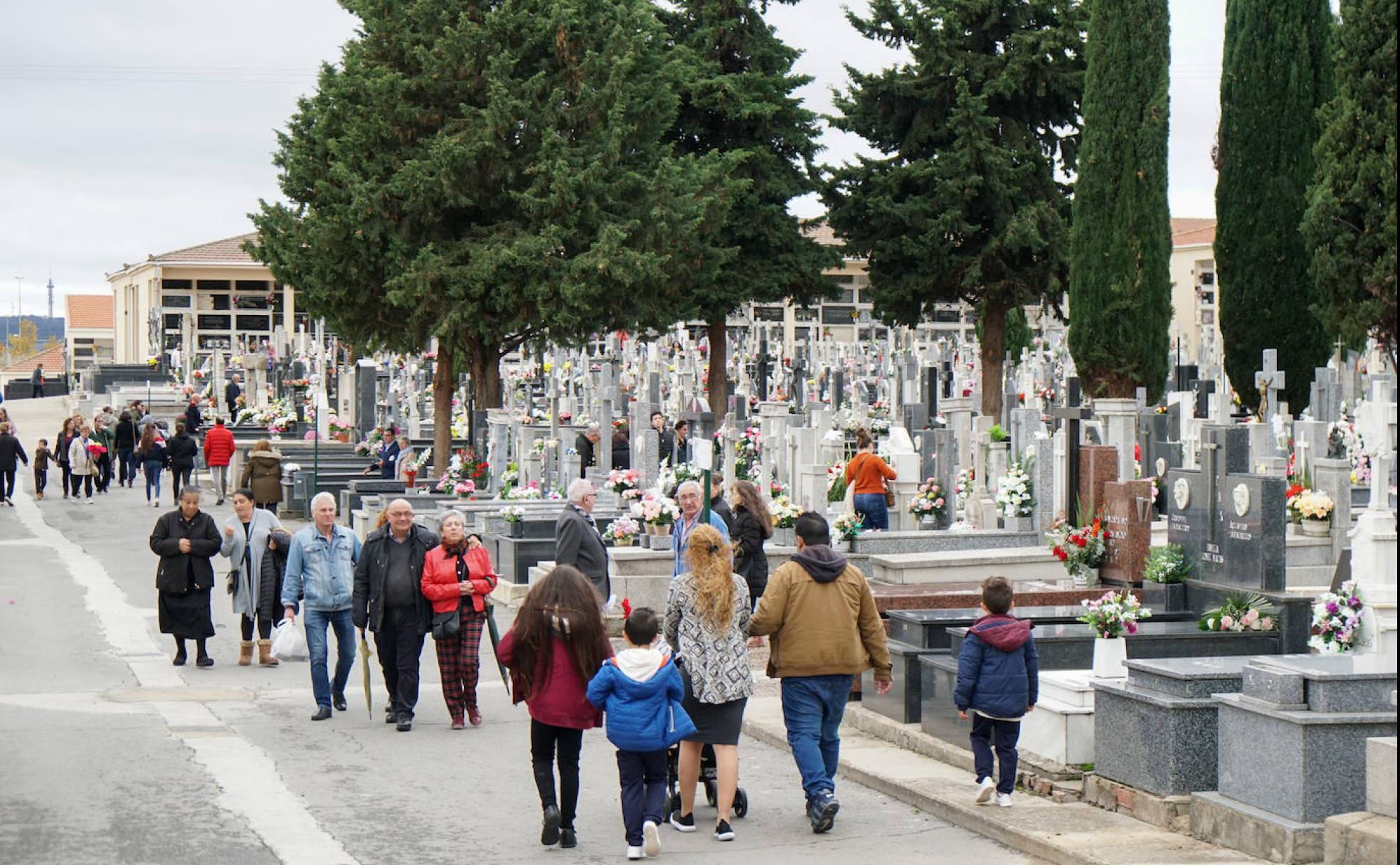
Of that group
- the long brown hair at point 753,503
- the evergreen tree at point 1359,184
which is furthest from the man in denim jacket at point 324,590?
the evergreen tree at point 1359,184

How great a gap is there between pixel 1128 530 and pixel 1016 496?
4.90 meters

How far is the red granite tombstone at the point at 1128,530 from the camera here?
1405cm

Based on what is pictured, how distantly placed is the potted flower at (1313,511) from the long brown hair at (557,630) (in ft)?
36.6

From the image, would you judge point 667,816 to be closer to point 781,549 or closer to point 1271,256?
point 781,549

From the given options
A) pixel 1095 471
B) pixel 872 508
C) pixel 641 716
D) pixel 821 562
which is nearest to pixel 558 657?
pixel 641 716

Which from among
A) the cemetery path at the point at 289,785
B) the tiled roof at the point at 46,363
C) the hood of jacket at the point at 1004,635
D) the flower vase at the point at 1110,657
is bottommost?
the cemetery path at the point at 289,785

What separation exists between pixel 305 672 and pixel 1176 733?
792cm

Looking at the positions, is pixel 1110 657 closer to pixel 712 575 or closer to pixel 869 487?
pixel 712 575

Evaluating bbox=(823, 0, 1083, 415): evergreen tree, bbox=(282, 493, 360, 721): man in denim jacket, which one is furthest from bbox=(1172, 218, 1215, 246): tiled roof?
bbox=(282, 493, 360, 721): man in denim jacket

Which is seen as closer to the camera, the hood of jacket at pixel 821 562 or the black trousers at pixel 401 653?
the hood of jacket at pixel 821 562

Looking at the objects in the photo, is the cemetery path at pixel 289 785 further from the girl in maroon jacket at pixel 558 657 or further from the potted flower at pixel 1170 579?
the potted flower at pixel 1170 579

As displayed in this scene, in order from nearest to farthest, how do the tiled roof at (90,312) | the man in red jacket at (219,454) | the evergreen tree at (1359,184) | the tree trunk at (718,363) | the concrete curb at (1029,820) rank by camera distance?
1. the concrete curb at (1029,820)
2. the evergreen tree at (1359,184)
3. the man in red jacket at (219,454)
4. the tree trunk at (718,363)
5. the tiled roof at (90,312)

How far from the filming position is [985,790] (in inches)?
359

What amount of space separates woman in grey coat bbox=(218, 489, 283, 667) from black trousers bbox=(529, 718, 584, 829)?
5808 mm
